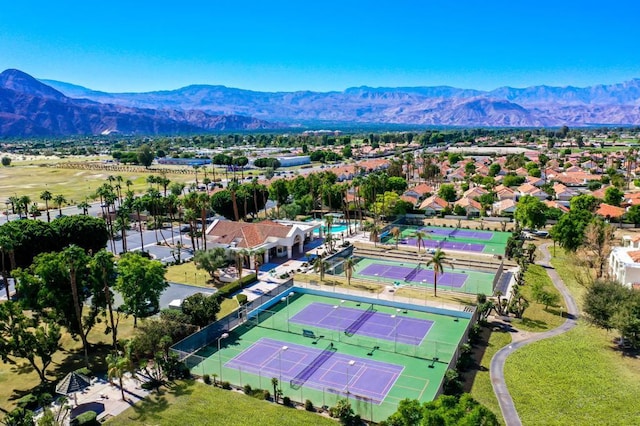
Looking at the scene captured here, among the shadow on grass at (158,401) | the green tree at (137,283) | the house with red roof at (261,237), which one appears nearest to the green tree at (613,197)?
the house with red roof at (261,237)

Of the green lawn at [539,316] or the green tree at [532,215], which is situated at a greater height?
the green tree at [532,215]

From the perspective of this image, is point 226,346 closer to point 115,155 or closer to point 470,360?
point 470,360

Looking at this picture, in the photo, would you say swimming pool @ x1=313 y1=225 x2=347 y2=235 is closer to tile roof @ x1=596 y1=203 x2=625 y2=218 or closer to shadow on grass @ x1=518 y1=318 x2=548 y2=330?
shadow on grass @ x1=518 y1=318 x2=548 y2=330

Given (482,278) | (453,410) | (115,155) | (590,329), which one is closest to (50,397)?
(453,410)

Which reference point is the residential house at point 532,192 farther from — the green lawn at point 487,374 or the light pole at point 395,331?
the green lawn at point 487,374

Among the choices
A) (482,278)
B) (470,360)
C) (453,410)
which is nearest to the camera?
(453,410)

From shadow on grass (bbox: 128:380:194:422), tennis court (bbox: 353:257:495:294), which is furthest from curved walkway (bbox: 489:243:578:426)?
shadow on grass (bbox: 128:380:194:422)
